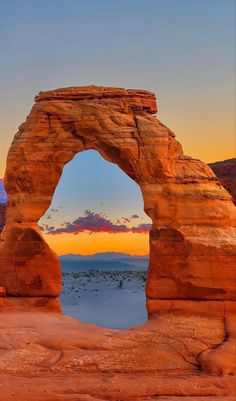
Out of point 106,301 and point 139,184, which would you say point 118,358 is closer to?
point 139,184

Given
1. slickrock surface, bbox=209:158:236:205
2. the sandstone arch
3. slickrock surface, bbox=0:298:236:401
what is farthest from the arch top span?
Answer: slickrock surface, bbox=209:158:236:205

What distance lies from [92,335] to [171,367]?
2.19 meters

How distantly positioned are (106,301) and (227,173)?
10.9 meters

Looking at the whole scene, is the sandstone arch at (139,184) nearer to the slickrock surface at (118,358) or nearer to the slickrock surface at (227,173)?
the slickrock surface at (118,358)

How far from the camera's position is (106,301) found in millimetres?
37906

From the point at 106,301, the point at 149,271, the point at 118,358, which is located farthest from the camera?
the point at 106,301

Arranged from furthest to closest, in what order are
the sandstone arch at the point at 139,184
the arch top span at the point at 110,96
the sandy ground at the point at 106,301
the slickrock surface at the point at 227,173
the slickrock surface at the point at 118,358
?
the slickrock surface at the point at 227,173
the sandy ground at the point at 106,301
the arch top span at the point at 110,96
the sandstone arch at the point at 139,184
the slickrock surface at the point at 118,358

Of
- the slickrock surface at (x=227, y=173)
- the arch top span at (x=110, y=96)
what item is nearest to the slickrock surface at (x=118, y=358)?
the arch top span at (x=110, y=96)

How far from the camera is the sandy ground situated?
3228 centimetres

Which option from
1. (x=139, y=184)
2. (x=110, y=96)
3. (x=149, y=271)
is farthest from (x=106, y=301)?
(x=110, y=96)

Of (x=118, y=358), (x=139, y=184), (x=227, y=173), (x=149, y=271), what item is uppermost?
(x=227, y=173)

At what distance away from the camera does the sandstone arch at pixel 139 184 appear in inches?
632

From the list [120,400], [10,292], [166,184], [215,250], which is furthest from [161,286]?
[10,292]

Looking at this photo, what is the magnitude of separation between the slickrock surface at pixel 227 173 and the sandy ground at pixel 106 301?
859 centimetres
